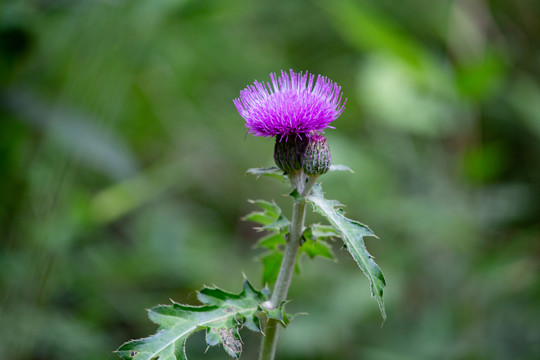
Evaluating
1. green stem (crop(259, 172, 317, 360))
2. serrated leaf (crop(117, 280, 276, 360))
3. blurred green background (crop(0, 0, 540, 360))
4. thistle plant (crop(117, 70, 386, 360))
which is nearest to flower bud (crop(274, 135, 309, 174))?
thistle plant (crop(117, 70, 386, 360))

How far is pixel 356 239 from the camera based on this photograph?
1.21 metres

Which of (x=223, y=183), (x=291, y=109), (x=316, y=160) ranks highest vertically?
(x=223, y=183)

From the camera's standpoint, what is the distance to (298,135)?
141 cm

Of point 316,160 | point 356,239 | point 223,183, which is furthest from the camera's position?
point 223,183

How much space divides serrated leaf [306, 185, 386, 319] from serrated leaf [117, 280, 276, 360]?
0.74 feet

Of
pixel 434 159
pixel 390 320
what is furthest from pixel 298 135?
pixel 434 159

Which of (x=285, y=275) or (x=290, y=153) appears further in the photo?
(x=290, y=153)

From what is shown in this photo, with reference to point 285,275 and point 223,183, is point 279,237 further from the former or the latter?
point 223,183

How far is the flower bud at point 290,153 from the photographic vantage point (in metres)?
1.38

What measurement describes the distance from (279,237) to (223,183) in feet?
10.1

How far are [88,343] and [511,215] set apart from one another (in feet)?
8.59

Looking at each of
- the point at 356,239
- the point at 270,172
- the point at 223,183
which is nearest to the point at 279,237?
the point at 270,172

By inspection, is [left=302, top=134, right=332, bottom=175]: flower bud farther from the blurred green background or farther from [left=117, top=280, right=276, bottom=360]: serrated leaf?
the blurred green background

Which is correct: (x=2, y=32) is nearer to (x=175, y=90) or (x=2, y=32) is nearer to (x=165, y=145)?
(x=175, y=90)
